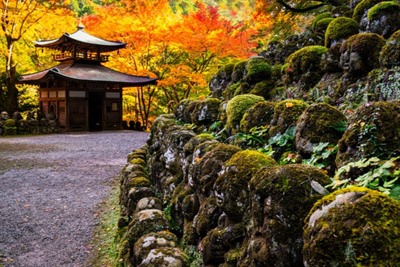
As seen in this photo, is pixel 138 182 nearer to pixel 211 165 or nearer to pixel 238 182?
→ pixel 211 165

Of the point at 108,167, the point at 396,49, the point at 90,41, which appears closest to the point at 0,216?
the point at 108,167

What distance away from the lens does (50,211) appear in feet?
20.5

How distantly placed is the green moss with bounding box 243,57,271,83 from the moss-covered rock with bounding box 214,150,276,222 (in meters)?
4.84

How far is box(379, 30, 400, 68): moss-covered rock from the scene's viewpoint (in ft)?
12.8

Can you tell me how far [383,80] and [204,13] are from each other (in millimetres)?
16914

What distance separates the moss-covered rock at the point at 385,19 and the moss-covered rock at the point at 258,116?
A: 2694 mm

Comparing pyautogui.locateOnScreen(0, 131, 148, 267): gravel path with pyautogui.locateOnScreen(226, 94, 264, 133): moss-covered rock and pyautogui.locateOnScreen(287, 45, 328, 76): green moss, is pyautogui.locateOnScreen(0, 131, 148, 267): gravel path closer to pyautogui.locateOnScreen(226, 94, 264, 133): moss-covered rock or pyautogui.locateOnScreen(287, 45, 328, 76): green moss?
pyautogui.locateOnScreen(226, 94, 264, 133): moss-covered rock

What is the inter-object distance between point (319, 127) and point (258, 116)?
1239 mm

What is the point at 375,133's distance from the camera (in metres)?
2.04

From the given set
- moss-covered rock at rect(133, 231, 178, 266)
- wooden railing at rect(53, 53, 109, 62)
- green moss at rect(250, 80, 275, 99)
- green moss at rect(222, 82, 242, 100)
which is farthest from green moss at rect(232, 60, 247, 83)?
wooden railing at rect(53, 53, 109, 62)

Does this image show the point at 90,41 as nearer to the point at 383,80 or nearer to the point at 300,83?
the point at 300,83

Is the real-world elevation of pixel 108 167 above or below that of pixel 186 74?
below

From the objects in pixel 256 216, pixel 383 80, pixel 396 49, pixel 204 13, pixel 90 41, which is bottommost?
pixel 256 216

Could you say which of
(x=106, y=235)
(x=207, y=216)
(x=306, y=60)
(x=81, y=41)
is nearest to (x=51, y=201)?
(x=106, y=235)
